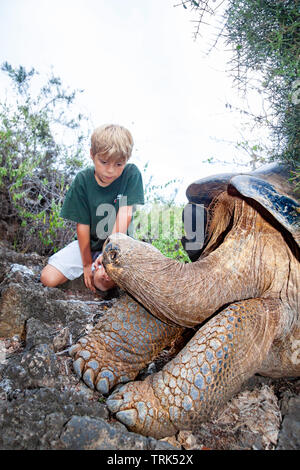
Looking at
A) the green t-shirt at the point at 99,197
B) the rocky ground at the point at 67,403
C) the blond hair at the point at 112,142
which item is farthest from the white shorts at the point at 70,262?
the blond hair at the point at 112,142

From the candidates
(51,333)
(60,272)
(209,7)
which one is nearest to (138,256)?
(51,333)

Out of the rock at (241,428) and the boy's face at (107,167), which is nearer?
the rock at (241,428)

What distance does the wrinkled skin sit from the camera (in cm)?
142

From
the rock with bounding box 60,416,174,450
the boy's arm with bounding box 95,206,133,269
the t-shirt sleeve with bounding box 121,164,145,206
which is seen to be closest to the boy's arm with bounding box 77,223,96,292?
the boy's arm with bounding box 95,206,133,269

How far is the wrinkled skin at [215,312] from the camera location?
142 centimetres

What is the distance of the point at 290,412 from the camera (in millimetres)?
1563

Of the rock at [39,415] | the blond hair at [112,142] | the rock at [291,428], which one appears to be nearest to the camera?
the rock at [39,415]

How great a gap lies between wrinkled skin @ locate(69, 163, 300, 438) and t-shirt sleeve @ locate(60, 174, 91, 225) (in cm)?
146

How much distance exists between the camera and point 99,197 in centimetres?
310

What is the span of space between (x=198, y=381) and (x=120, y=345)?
1.76 ft

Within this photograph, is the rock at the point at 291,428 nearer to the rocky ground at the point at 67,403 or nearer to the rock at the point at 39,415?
the rocky ground at the point at 67,403

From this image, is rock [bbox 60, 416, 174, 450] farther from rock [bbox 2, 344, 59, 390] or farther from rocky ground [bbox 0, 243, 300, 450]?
rock [bbox 2, 344, 59, 390]

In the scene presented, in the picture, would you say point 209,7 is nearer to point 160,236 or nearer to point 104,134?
point 104,134

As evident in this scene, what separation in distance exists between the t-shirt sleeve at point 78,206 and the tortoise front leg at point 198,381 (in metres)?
1.90
